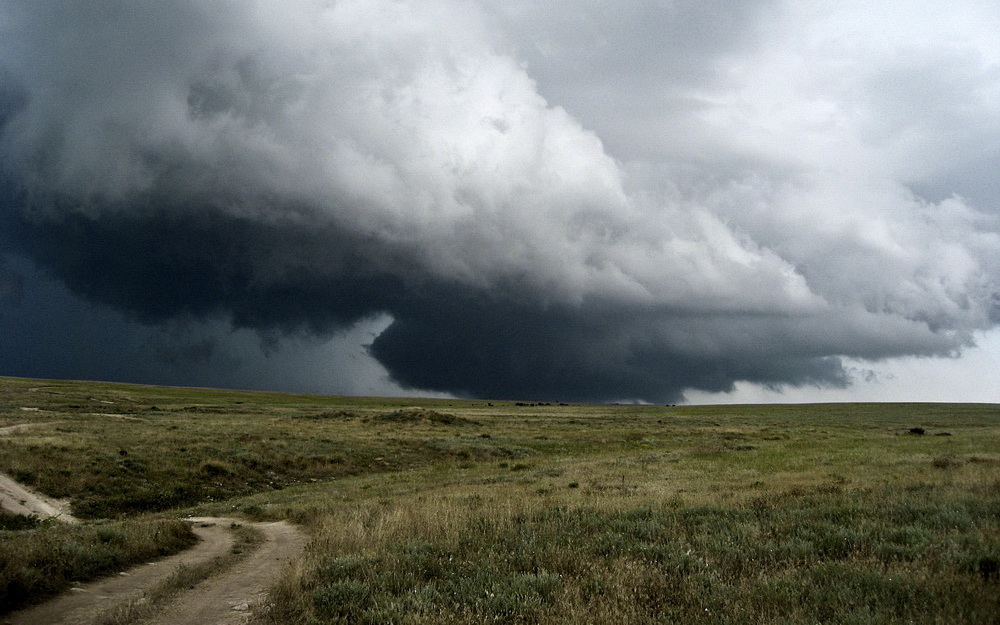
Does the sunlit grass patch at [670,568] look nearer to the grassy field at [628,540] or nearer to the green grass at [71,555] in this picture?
the grassy field at [628,540]

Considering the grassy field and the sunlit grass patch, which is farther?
the grassy field

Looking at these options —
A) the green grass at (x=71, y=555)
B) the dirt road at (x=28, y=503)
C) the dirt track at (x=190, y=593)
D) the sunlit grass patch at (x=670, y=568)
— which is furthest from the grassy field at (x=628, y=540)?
the dirt track at (x=190, y=593)

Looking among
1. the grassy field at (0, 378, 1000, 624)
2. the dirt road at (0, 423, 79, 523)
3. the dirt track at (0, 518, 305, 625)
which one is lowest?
the dirt road at (0, 423, 79, 523)

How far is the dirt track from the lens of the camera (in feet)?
29.3

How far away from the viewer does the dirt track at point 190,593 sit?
29.3ft

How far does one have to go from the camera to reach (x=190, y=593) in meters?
10.4

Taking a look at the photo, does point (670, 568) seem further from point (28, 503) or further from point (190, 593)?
point (28, 503)

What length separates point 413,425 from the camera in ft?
220

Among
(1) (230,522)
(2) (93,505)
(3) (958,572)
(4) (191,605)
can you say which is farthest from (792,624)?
(2) (93,505)

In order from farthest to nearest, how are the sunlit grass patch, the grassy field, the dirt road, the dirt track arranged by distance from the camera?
the dirt road → the dirt track → the grassy field → the sunlit grass patch

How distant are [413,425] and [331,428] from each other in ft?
33.2

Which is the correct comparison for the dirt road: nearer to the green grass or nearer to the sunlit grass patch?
the green grass

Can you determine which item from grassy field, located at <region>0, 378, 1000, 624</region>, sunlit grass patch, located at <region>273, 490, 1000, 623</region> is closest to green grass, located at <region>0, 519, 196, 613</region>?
grassy field, located at <region>0, 378, 1000, 624</region>

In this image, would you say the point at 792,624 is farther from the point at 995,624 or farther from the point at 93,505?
the point at 93,505
